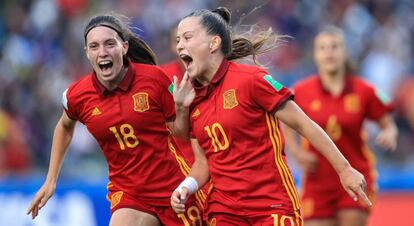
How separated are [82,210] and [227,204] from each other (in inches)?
219

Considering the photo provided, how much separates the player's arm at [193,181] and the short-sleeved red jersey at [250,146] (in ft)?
0.59

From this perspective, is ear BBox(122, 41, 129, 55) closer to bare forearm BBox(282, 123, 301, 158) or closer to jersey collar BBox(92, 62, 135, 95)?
jersey collar BBox(92, 62, 135, 95)

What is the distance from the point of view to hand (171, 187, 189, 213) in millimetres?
6852

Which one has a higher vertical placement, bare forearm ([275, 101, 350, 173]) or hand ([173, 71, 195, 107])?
hand ([173, 71, 195, 107])

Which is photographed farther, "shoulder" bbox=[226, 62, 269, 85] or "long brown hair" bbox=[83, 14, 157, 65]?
"long brown hair" bbox=[83, 14, 157, 65]

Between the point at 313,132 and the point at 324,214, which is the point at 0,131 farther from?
the point at 313,132

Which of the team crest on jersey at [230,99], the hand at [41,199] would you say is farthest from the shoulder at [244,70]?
the hand at [41,199]

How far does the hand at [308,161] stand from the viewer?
10.3 metres

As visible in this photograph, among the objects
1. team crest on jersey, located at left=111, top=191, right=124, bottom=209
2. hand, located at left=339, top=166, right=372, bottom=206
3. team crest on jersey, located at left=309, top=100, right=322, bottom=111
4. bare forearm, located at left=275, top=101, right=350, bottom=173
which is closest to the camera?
hand, located at left=339, top=166, right=372, bottom=206

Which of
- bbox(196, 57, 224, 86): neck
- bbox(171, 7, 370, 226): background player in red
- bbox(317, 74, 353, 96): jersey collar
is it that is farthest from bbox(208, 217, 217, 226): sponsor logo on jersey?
bbox(317, 74, 353, 96): jersey collar

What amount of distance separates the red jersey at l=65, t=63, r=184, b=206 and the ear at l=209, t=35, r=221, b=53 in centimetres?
58

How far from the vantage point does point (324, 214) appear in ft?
33.6

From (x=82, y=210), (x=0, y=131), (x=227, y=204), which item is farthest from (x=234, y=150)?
(x=0, y=131)

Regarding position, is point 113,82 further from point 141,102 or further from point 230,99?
point 230,99
